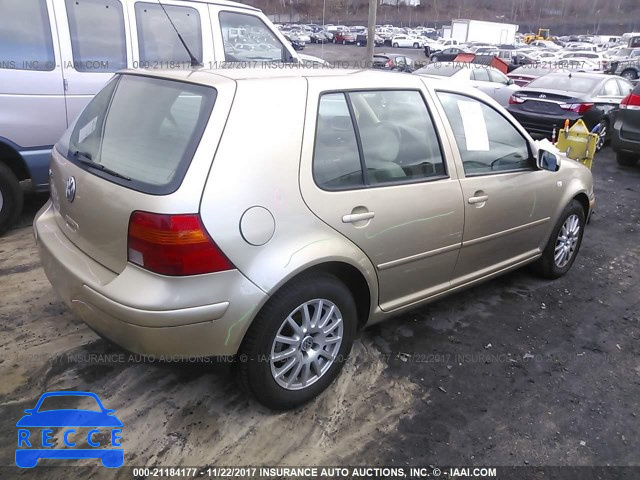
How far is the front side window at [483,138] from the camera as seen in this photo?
329 centimetres

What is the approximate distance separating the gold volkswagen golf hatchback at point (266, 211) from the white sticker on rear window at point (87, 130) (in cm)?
2

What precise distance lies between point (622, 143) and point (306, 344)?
306 inches

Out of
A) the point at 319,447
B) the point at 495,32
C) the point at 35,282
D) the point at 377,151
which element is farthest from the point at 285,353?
the point at 495,32

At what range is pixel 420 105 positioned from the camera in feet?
10.3

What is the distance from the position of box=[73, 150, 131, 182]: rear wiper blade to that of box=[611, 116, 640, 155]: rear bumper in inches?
325

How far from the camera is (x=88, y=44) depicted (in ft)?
16.1

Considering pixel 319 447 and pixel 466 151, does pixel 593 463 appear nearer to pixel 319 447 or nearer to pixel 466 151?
pixel 319 447

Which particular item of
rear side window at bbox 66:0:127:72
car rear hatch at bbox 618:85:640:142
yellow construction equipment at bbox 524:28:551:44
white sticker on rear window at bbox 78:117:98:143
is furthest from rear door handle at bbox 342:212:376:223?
yellow construction equipment at bbox 524:28:551:44

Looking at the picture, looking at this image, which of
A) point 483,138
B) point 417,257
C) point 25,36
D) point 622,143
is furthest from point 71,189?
point 622,143

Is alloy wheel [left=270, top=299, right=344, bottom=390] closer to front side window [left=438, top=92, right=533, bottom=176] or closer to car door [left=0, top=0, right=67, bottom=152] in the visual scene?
front side window [left=438, top=92, right=533, bottom=176]

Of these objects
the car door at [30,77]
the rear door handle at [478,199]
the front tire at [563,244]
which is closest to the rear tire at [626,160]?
the front tire at [563,244]

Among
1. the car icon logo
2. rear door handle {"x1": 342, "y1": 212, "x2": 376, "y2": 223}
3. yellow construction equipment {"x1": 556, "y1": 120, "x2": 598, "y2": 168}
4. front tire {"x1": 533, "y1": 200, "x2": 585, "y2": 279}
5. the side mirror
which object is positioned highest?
the side mirror

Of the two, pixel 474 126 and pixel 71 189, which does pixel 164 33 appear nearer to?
pixel 71 189

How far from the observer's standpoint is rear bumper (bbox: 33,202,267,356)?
2.20 metres
